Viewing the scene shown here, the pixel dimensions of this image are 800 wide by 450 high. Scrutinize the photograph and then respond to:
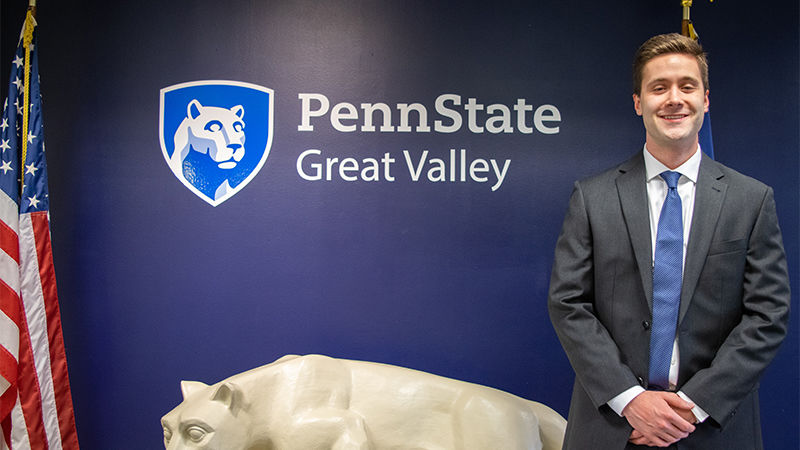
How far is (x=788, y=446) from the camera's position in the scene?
2949mm

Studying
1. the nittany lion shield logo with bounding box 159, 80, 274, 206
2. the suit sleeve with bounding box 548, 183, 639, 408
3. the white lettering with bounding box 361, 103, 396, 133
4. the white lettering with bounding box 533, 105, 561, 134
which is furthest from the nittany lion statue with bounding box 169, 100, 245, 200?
the suit sleeve with bounding box 548, 183, 639, 408

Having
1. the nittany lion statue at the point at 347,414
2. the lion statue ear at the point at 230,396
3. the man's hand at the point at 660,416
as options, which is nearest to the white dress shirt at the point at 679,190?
the man's hand at the point at 660,416

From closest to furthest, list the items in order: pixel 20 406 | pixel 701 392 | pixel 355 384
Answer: pixel 701 392
pixel 355 384
pixel 20 406

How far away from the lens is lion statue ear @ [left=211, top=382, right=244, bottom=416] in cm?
217

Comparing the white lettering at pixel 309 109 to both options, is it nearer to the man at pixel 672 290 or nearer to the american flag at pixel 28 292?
the american flag at pixel 28 292

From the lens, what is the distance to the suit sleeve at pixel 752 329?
1530 mm

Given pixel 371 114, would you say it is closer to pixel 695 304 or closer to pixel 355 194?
pixel 355 194

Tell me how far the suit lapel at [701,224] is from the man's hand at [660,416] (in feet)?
0.72

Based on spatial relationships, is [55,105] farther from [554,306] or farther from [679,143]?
[679,143]

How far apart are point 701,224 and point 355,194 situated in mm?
1775

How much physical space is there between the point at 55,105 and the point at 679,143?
3.02 m

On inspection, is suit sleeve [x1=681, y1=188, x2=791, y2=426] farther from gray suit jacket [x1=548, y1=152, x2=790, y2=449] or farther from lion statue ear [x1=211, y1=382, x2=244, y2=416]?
lion statue ear [x1=211, y1=382, x2=244, y2=416]

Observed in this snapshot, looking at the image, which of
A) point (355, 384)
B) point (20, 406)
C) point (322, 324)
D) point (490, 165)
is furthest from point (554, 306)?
point (20, 406)

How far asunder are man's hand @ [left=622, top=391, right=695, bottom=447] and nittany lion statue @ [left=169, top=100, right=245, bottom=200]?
2.23 metres
